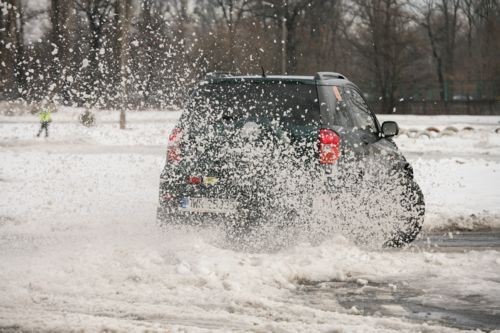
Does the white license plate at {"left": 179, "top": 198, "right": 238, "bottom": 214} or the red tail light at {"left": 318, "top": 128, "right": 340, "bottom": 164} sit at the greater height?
the red tail light at {"left": 318, "top": 128, "right": 340, "bottom": 164}

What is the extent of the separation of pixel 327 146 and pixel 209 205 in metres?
1.22

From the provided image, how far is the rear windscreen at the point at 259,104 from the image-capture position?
7.06 metres

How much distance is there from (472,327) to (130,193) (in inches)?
353

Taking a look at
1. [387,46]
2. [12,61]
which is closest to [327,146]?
[12,61]

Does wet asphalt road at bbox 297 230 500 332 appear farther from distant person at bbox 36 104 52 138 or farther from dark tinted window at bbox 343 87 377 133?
distant person at bbox 36 104 52 138

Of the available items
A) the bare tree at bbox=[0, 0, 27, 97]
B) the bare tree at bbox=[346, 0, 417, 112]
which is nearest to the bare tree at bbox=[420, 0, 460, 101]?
the bare tree at bbox=[346, 0, 417, 112]

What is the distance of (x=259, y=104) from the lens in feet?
23.3

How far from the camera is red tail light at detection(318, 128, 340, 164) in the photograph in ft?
23.0

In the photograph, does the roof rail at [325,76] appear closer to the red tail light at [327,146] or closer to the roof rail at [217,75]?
the red tail light at [327,146]

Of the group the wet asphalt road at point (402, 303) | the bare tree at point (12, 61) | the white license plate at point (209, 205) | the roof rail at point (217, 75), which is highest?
the bare tree at point (12, 61)

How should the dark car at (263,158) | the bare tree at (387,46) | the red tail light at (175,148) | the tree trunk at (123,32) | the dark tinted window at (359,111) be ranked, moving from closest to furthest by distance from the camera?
the dark car at (263,158) < the red tail light at (175,148) < the dark tinted window at (359,111) < the tree trunk at (123,32) < the bare tree at (387,46)

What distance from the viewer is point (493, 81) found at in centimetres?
5294

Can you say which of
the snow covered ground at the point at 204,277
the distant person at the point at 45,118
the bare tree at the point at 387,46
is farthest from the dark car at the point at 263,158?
the bare tree at the point at 387,46

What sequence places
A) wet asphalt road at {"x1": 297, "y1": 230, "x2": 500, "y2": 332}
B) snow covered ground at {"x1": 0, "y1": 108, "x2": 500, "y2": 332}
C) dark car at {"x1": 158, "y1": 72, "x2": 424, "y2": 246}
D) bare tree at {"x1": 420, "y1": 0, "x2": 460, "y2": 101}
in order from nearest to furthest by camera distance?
snow covered ground at {"x1": 0, "y1": 108, "x2": 500, "y2": 332} < wet asphalt road at {"x1": 297, "y1": 230, "x2": 500, "y2": 332} < dark car at {"x1": 158, "y1": 72, "x2": 424, "y2": 246} < bare tree at {"x1": 420, "y1": 0, "x2": 460, "y2": 101}
